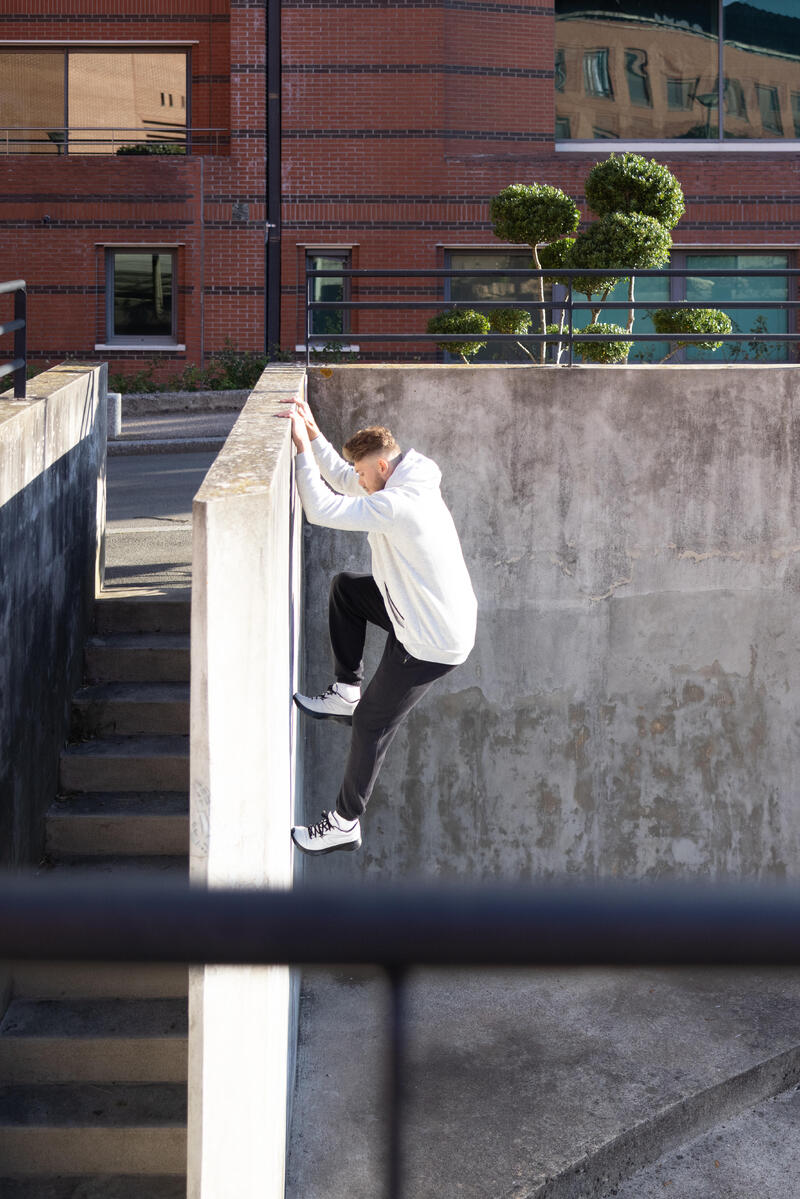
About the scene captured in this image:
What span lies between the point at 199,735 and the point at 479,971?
3739mm

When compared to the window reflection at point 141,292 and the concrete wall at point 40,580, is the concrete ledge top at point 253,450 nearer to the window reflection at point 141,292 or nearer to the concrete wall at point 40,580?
the concrete wall at point 40,580

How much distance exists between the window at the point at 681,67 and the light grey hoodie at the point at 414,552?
59.5ft

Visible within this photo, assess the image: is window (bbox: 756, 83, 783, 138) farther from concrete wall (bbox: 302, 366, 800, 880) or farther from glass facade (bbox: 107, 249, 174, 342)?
concrete wall (bbox: 302, 366, 800, 880)

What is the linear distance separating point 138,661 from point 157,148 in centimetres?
1565

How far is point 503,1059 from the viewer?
26.0 feet

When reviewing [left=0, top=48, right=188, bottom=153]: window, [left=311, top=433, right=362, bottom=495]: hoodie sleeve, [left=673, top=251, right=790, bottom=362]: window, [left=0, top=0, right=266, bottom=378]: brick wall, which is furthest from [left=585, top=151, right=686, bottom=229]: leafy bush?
[left=0, top=48, right=188, bottom=153]: window

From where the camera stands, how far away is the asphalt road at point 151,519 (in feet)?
35.3

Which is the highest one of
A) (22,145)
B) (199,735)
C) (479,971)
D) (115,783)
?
(22,145)

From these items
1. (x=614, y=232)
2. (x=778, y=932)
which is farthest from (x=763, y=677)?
(x=778, y=932)

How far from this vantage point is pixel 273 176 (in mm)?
21750

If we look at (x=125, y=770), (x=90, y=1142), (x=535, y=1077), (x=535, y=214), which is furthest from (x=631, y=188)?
(x=90, y=1142)

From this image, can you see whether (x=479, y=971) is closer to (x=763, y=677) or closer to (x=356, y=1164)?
(x=356, y=1164)

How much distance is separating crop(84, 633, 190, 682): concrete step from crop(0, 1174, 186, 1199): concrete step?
11.7 ft

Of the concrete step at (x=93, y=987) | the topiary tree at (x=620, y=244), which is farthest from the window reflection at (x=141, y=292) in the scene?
the concrete step at (x=93, y=987)
